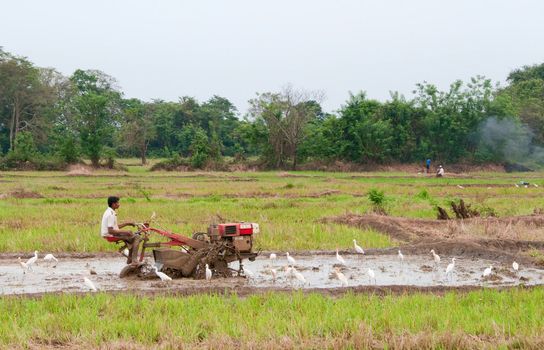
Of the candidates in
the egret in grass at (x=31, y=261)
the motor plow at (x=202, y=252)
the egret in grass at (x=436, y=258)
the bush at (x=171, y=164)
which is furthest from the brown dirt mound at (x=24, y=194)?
the bush at (x=171, y=164)

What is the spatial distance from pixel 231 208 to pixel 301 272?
8817 millimetres

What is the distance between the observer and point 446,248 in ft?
40.9

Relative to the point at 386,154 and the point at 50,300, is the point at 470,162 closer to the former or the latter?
the point at 386,154

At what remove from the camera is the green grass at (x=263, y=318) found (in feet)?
19.2

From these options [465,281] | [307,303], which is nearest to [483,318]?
[307,303]

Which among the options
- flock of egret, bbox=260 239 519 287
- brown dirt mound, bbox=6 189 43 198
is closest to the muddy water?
flock of egret, bbox=260 239 519 287

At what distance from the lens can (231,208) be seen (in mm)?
18922

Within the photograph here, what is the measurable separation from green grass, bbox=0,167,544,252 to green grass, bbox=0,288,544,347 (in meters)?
5.31

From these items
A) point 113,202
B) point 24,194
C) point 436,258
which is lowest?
point 24,194

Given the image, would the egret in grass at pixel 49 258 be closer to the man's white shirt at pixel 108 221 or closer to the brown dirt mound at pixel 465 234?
the man's white shirt at pixel 108 221

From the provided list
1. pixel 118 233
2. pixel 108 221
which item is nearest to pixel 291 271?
pixel 118 233

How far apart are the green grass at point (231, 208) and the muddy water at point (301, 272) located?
1317 mm

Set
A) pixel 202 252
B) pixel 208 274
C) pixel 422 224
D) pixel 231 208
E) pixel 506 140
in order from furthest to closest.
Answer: pixel 506 140, pixel 231 208, pixel 422 224, pixel 202 252, pixel 208 274

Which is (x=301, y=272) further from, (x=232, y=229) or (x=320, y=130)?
(x=320, y=130)
